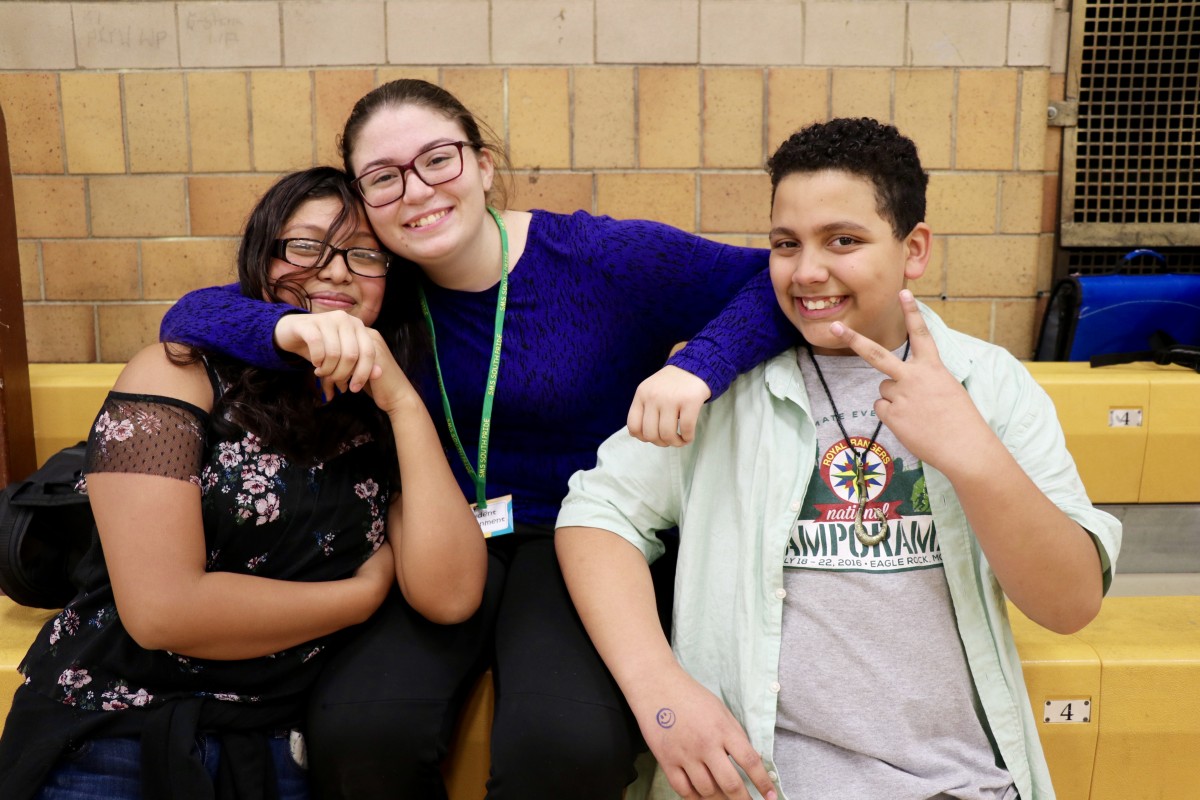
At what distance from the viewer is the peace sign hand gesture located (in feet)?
3.66

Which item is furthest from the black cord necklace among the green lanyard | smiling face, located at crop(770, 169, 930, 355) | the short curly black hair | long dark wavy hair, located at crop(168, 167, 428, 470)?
long dark wavy hair, located at crop(168, 167, 428, 470)

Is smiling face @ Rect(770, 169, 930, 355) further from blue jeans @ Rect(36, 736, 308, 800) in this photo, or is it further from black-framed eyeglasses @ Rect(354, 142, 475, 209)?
blue jeans @ Rect(36, 736, 308, 800)

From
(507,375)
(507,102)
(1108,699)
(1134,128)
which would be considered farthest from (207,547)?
(1134,128)

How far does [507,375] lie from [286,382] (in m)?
0.38

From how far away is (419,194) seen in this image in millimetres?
1471

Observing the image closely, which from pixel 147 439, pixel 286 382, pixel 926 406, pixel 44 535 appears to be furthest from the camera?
pixel 44 535

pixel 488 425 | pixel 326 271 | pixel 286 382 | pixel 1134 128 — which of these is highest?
pixel 1134 128

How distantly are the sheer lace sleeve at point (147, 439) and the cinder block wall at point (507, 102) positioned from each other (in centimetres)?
175

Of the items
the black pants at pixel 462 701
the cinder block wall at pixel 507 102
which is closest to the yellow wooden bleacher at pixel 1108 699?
the black pants at pixel 462 701

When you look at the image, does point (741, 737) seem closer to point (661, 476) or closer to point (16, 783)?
point (661, 476)

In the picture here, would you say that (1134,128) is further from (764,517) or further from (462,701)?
(462,701)

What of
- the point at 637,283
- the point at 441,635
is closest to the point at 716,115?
the point at 637,283

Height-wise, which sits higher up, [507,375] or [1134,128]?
[1134,128]

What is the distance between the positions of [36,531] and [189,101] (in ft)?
5.87
